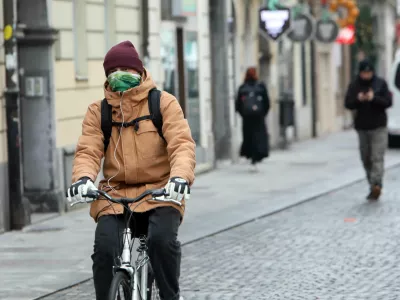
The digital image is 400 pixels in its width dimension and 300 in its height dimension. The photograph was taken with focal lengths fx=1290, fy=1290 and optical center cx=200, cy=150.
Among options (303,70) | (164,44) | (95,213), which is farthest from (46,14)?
(303,70)

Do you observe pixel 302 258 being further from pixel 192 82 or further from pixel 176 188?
pixel 192 82

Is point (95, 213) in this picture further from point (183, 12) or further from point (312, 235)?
point (183, 12)

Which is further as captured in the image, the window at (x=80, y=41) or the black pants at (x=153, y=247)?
the window at (x=80, y=41)

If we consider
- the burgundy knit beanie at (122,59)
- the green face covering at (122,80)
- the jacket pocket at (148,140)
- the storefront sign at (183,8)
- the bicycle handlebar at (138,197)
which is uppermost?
the storefront sign at (183,8)

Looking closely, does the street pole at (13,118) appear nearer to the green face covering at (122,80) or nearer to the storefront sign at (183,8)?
the green face covering at (122,80)

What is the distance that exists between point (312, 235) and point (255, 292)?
3.60 metres

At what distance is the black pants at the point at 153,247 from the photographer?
6434mm

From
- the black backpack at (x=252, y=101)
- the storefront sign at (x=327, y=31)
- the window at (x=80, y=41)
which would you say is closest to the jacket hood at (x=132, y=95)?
the window at (x=80, y=41)

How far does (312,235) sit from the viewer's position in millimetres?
12641

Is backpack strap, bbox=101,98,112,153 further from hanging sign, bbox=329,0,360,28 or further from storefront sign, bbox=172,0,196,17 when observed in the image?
hanging sign, bbox=329,0,360,28

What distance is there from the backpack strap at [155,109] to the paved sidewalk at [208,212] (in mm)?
2880

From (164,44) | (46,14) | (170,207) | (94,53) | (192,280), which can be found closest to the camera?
(170,207)

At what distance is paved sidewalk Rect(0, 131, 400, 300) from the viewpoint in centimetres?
1020

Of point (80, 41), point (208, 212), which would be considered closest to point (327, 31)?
point (80, 41)
